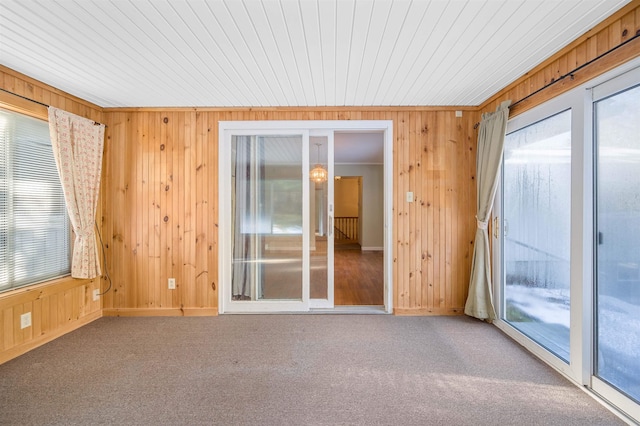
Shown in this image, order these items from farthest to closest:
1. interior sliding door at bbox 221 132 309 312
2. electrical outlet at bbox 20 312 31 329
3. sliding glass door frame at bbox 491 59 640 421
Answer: interior sliding door at bbox 221 132 309 312
electrical outlet at bbox 20 312 31 329
sliding glass door frame at bbox 491 59 640 421

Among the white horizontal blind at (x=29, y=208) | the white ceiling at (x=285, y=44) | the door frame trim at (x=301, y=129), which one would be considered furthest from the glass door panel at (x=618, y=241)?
the white horizontal blind at (x=29, y=208)

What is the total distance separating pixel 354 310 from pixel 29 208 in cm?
342

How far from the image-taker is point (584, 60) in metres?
1.99

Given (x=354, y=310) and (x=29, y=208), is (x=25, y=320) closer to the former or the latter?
(x=29, y=208)

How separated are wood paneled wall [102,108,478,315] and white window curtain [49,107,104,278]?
248 millimetres

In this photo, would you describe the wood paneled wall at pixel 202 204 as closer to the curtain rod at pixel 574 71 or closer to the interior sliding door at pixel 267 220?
the interior sliding door at pixel 267 220

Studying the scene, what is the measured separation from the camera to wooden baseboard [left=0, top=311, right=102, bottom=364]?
7.80 feet

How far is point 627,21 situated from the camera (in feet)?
5.57

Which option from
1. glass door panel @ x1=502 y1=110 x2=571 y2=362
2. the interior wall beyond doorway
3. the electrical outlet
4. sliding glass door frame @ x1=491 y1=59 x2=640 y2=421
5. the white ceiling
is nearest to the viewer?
the white ceiling

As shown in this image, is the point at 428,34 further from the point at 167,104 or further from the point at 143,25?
the point at 167,104

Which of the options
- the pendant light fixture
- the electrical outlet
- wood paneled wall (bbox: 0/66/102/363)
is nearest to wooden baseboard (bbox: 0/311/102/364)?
wood paneled wall (bbox: 0/66/102/363)

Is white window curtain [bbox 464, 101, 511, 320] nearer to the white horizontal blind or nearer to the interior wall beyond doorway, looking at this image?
the white horizontal blind

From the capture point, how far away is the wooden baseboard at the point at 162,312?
3340mm

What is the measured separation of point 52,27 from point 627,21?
3566mm
